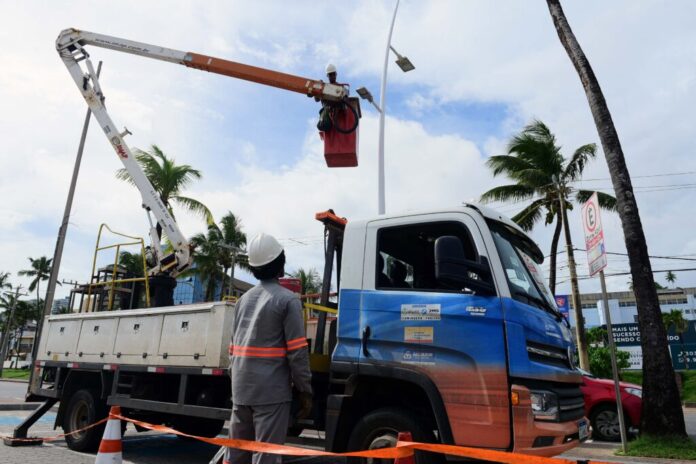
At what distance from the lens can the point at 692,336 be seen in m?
32.0

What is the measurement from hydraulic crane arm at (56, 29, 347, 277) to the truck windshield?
14.1ft

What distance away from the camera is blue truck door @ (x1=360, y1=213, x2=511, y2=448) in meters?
3.72

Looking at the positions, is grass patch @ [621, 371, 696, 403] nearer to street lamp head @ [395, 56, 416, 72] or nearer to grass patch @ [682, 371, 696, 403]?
grass patch @ [682, 371, 696, 403]

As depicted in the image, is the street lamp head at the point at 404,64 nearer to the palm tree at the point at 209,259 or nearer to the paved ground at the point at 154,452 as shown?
the paved ground at the point at 154,452

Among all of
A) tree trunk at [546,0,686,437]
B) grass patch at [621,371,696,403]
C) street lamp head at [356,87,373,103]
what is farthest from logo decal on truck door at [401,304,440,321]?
grass patch at [621,371,696,403]

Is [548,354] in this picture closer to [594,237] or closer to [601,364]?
[594,237]

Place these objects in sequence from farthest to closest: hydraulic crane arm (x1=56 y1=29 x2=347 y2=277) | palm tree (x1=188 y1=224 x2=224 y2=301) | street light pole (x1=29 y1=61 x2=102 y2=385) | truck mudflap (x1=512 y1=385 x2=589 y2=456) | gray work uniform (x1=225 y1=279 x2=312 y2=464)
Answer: palm tree (x1=188 y1=224 x2=224 y2=301), street light pole (x1=29 y1=61 x2=102 y2=385), hydraulic crane arm (x1=56 y1=29 x2=347 y2=277), truck mudflap (x1=512 y1=385 x2=589 y2=456), gray work uniform (x1=225 y1=279 x2=312 y2=464)

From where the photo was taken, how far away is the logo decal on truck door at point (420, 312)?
4062mm

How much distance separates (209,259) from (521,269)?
32234 millimetres

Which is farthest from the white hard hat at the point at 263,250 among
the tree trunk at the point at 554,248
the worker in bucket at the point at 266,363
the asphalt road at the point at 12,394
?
the tree trunk at the point at 554,248

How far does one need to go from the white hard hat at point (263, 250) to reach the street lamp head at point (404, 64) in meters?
11.4

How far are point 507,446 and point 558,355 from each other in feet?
3.20

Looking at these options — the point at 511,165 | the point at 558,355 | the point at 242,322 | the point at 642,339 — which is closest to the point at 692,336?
the point at 511,165

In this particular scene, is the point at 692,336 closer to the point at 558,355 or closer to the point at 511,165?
the point at 511,165
